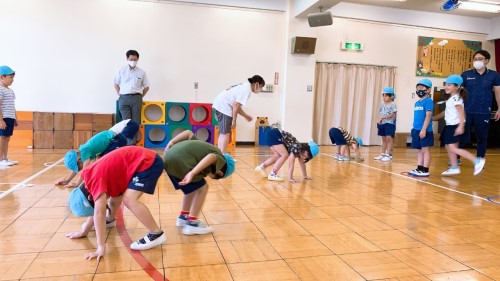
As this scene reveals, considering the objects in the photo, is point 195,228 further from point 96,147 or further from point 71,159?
point 71,159

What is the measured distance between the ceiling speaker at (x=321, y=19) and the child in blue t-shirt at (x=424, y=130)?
2.73 m

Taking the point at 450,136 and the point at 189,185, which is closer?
the point at 189,185

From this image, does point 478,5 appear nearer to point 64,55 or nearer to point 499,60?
point 499,60

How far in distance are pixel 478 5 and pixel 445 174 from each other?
5577mm

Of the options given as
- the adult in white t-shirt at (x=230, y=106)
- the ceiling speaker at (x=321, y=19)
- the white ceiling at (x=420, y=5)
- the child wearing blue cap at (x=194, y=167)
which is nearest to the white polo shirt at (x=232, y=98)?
the adult in white t-shirt at (x=230, y=106)

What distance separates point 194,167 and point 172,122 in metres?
5.50

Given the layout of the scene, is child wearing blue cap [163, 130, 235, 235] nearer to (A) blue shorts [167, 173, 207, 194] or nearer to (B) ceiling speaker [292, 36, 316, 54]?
(A) blue shorts [167, 173, 207, 194]

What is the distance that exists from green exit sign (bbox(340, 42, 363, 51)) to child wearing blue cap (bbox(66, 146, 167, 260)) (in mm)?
7800

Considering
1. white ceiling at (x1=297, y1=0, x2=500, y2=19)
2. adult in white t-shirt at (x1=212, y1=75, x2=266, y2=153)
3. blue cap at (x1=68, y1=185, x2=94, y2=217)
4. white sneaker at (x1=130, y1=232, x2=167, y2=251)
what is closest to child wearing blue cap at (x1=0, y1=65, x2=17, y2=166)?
adult in white t-shirt at (x1=212, y1=75, x2=266, y2=153)

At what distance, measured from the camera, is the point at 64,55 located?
7.49 metres

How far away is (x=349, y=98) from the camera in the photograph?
30.5 feet

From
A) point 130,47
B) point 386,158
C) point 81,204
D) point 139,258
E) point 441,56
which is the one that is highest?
point 441,56

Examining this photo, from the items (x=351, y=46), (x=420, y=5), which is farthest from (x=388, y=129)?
(x=420, y=5)

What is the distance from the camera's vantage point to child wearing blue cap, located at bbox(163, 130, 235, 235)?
2.38 m
